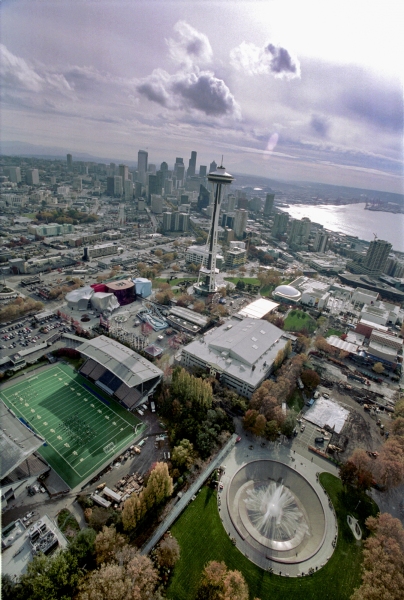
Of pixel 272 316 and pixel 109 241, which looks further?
pixel 109 241

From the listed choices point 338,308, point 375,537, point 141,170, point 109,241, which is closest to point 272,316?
point 338,308

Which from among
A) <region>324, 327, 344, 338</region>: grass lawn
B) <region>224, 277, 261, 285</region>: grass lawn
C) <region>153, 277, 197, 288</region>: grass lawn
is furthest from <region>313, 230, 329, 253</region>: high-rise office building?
<region>324, 327, 344, 338</region>: grass lawn

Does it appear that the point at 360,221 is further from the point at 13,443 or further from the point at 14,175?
the point at 13,443

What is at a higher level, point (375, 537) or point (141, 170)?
point (141, 170)

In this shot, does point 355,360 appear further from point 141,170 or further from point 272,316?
point 141,170

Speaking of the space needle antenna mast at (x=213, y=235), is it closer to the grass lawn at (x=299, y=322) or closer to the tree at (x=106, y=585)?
the grass lawn at (x=299, y=322)

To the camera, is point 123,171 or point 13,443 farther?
point 123,171

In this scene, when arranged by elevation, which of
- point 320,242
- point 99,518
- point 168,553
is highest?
point 320,242

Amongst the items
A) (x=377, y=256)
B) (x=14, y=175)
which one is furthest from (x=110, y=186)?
(x=377, y=256)
